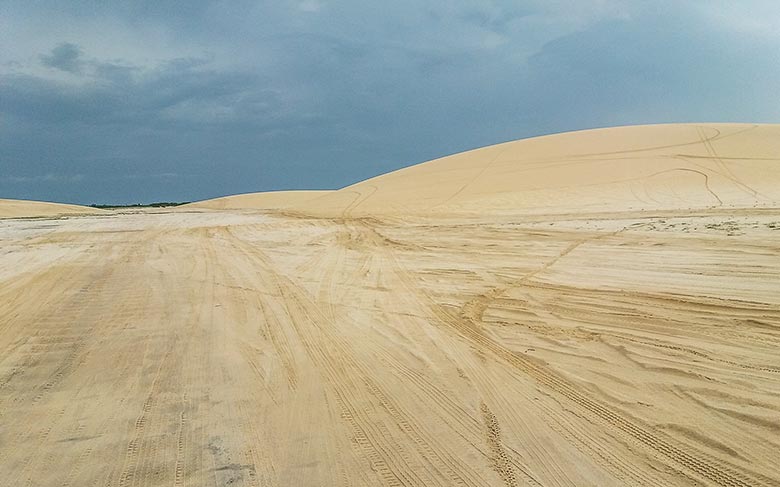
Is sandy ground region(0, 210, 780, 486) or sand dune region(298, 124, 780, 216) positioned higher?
sand dune region(298, 124, 780, 216)

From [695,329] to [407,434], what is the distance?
358cm

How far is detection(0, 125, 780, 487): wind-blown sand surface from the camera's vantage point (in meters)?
3.41

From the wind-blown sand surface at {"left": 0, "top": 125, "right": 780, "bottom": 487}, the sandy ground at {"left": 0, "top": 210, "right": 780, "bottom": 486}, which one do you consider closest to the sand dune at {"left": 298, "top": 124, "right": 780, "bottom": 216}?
the wind-blown sand surface at {"left": 0, "top": 125, "right": 780, "bottom": 487}

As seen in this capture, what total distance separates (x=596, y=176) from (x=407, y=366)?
93.2ft

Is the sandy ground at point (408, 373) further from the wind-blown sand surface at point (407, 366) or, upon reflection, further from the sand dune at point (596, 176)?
the sand dune at point (596, 176)

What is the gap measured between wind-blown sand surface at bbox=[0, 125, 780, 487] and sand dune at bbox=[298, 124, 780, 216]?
42.6ft

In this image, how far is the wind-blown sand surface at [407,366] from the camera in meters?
3.41

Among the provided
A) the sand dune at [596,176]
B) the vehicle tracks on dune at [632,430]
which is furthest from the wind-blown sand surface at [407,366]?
the sand dune at [596,176]

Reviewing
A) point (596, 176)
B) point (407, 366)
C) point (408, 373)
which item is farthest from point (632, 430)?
point (596, 176)

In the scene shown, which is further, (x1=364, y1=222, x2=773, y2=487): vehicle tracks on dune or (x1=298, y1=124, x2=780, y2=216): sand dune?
(x1=298, y1=124, x2=780, y2=216): sand dune

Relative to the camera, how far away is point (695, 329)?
18.4 feet

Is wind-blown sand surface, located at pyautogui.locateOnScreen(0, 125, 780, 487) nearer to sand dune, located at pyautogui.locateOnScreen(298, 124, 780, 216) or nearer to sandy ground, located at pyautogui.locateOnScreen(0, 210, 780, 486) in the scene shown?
sandy ground, located at pyautogui.locateOnScreen(0, 210, 780, 486)

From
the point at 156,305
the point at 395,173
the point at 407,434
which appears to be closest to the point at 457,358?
the point at 407,434

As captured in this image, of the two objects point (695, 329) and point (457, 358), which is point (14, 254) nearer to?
point (457, 358)
